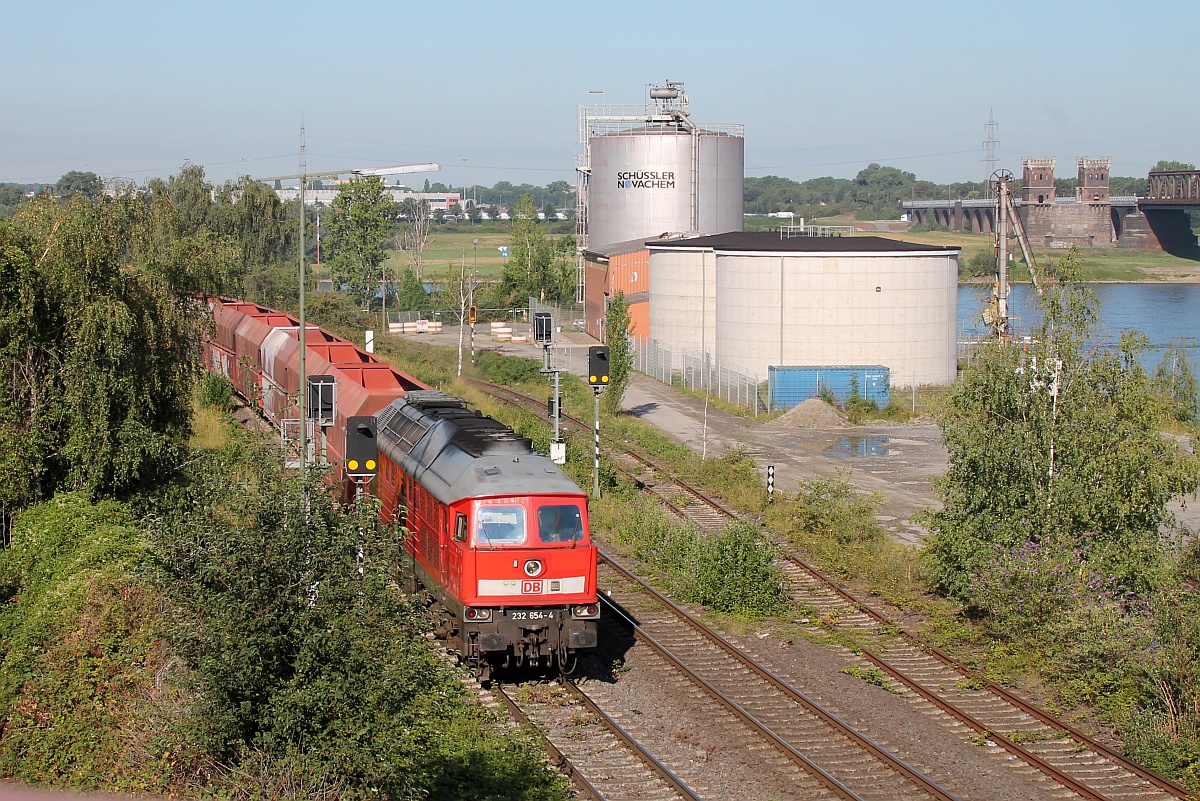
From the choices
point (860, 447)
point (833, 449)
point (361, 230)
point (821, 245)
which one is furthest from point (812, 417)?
point (361, 230)

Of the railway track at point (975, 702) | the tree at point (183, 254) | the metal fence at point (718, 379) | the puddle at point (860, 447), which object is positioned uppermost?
the tree at point (183, 254)

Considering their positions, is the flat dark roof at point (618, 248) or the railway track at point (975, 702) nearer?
the railway track at point (975, 702)

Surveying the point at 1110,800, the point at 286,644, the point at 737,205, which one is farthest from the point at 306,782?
the point at 737,205

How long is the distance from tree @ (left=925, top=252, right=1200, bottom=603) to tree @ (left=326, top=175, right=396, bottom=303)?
76105 millimetres

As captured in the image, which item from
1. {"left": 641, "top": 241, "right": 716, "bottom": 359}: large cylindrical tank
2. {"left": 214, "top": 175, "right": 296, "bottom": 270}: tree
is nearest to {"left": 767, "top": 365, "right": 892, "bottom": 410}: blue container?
{"left": 641, "top": 241, "right": 716, "bottom": 359}: large cylindrical tank

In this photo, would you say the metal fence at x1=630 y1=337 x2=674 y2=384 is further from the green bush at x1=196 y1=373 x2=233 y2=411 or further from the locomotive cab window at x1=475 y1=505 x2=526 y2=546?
the locomotive cab window at x1=475 y1=505 x2=526 y2=546

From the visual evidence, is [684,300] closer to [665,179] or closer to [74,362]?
[665,179]

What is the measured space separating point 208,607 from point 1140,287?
16211 centimetres

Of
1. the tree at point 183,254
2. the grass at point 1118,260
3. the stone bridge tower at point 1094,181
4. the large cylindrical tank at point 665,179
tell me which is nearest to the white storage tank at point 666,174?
the large cylindrical tank at point 665,179

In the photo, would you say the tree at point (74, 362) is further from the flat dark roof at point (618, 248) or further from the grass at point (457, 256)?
the grass at point (457, 256)

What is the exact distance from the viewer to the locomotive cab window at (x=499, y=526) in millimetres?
15883

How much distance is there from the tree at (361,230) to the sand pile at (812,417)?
53721 mm

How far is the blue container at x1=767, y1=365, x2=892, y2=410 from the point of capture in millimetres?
48094

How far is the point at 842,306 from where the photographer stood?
50312 mm
